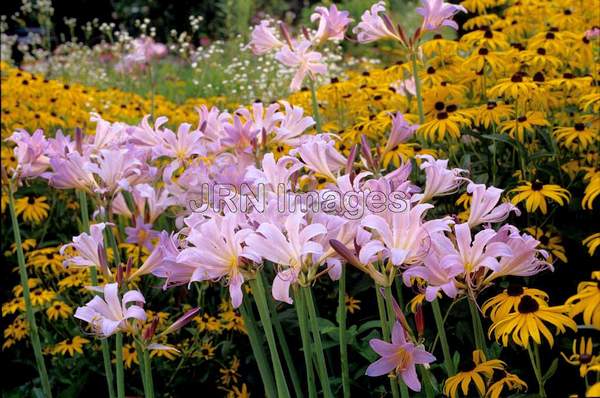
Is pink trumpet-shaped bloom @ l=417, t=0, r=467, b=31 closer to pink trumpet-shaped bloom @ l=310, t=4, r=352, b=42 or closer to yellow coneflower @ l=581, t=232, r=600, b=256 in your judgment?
pink trumpet-shaped bloom @ l=310, t=4, r=352, b=42

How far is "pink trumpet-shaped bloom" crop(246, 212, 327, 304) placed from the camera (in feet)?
5.02

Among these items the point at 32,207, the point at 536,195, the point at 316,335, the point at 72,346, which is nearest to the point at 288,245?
the point at 316,335

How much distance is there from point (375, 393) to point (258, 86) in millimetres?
3741

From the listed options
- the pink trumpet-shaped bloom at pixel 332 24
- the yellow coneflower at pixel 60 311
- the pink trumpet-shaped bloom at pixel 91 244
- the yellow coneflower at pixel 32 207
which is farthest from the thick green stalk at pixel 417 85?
the yellow coneflower at pixel 32 207

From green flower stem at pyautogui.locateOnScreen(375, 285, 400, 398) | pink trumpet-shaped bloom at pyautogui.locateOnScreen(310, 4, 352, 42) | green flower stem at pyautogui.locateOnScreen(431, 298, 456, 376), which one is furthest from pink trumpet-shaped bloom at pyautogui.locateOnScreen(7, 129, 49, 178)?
green flower stem at pyautogui.locateOnScreen(431, 298, 456, 376)

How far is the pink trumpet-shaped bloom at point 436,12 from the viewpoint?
2684mm

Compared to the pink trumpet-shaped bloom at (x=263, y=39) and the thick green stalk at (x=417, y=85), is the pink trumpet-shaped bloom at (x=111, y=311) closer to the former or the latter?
the pink trumpet-shaped bloom at (x=263, y=39)

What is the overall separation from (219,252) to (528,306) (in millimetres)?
739

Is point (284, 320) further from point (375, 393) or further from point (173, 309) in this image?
point (173, 309)

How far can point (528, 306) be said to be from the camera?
5.77ft

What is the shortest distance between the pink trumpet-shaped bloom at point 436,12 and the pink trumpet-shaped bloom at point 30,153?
1400 millimetres

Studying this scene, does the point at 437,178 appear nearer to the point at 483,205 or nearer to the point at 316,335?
the point at 483,205

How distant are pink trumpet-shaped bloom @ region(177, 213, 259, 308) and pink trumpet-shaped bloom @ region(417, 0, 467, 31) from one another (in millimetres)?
1416

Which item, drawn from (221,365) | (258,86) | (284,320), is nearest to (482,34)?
(284,320)
